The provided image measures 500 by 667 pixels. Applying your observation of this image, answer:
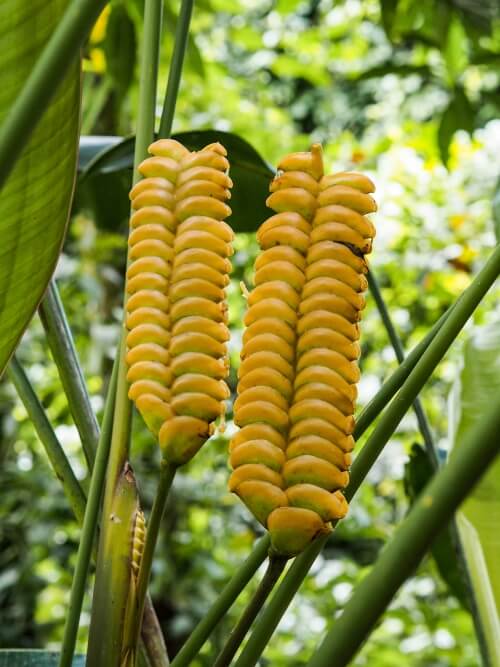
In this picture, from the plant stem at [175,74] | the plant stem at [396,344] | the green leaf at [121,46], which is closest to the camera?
the plant stem at [175,74]

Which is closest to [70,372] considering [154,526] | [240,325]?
[154,526]

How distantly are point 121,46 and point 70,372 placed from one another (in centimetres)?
84

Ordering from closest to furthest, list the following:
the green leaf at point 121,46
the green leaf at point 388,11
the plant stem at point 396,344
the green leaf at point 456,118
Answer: the plant stem at point 396,344 < the green leaf at point 388,11 < the green leaf at point 121,46 < the green leaf at point 456,118

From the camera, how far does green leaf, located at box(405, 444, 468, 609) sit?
632mm

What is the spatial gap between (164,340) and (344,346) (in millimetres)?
57

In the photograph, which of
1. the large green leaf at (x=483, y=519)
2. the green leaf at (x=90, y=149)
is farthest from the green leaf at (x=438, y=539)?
the green leaf at (x=90, y=149)

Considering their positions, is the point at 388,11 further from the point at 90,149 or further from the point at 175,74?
the point at 175,74

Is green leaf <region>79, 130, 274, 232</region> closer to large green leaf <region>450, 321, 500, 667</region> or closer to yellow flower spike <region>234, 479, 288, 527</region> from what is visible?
large green leaf <region>450, 321, 500, 667</region>

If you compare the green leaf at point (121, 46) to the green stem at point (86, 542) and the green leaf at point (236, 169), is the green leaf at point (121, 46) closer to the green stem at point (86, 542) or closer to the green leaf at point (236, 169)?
the green leaf at point (236, 169)

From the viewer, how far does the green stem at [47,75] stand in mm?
186

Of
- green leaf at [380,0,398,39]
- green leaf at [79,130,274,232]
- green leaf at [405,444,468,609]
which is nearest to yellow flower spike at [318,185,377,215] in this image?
green leaf at [79,130,274,232]

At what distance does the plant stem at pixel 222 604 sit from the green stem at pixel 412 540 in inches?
3.6

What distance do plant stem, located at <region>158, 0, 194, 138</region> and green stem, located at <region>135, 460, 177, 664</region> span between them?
0.15 meters

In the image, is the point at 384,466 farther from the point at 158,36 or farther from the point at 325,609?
the point at 158,36
